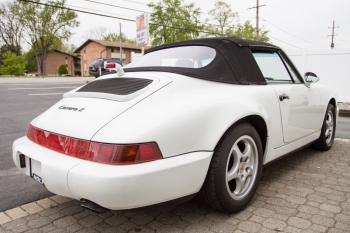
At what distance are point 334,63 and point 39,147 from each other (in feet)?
34.7

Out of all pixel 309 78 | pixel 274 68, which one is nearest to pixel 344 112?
pixel 309 78

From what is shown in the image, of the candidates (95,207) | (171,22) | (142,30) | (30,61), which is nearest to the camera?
(95,207)

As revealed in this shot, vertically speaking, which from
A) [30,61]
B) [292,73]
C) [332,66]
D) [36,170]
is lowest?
[36,170]

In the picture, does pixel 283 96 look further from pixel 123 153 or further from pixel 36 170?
pixel 36 170

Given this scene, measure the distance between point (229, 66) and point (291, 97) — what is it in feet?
2.98

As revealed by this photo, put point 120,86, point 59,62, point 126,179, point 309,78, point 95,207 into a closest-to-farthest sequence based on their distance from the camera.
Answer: point 126,179
point 95,207
point 120,86
point 309,78
point 59,62

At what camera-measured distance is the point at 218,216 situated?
89.6 inches

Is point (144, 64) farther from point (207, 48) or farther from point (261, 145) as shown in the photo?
point (261, 145)

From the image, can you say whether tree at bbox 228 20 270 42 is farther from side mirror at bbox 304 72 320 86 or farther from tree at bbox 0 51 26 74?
side mirror at bbox 304 72 320 86

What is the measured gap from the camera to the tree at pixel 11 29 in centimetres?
4600

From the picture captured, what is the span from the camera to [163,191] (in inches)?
69.9

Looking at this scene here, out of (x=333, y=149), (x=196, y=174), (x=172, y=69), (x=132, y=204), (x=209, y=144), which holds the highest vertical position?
(x=172, y=69)

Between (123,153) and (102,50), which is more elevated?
(102,50)

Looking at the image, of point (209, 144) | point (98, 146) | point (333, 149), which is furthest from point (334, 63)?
point (98, 146)
